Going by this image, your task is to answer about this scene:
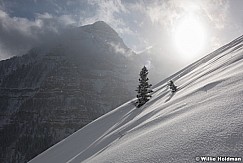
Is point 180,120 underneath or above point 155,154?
above

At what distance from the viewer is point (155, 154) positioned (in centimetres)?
520

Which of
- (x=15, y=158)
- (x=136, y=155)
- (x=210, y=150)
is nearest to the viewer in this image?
(x=210, y=150)

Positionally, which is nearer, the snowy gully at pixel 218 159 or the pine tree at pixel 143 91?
the snowy gully at pixel 218 159

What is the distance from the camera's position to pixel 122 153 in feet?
21.3

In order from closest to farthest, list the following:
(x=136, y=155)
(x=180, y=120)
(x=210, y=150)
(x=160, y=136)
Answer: (x=210, y=150) → (x=136, y=155) → (x=160, y=136) → (x=180, y=120)

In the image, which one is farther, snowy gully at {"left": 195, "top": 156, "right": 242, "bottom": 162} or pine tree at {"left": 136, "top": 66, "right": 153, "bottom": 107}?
pine tree at {"left": 136, "top": 66, "right": 153, "bottom": 107}

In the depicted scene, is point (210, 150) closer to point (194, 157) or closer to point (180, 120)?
point (194, 157)

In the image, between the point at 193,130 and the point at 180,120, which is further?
the point at 180,120

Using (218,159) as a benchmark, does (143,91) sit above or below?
above

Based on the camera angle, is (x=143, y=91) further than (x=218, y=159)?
Yes

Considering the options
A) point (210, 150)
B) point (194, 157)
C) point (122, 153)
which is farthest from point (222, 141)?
point (122, 153)

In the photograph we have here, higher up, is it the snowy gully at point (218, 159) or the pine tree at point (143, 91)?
the pine tree at point (143, 91)

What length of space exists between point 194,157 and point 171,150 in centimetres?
69

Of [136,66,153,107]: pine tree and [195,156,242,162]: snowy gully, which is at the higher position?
[136,66,153,107]: pine tree
